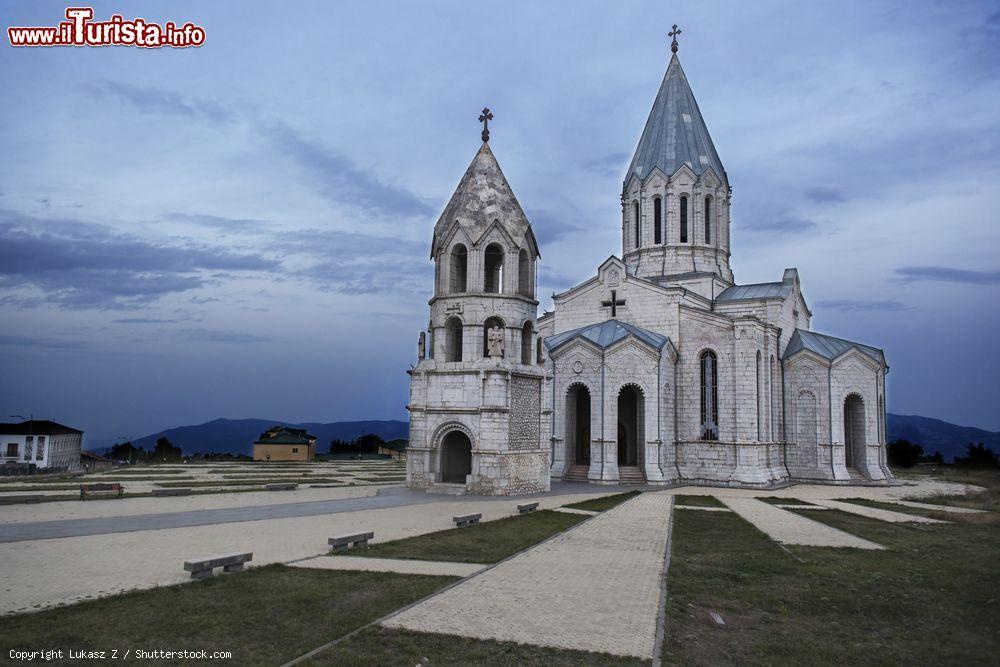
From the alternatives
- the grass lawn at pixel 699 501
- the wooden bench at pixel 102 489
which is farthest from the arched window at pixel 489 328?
the wooden bench at pixel 102 489

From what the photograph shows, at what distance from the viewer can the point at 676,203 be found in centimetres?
3806

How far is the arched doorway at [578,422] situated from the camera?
33.7 m

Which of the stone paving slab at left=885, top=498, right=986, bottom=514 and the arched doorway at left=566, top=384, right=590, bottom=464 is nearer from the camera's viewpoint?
the stone paving slab at left=885, top=498, right=986, bottom=514

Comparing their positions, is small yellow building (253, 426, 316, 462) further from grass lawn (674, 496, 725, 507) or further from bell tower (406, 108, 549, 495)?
grass lawn (674, 496, 725, 507)

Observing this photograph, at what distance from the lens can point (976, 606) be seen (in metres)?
10.3

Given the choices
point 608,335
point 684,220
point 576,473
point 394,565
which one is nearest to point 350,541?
point 394,565

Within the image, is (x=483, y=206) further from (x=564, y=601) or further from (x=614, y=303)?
(x=564, y=601)

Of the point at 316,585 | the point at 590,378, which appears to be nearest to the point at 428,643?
the point at 316,585

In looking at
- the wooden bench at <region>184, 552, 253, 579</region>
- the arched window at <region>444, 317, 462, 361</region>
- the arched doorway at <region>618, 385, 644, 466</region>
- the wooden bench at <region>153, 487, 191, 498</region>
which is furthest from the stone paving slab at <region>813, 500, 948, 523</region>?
the wooden bench at <region>153, 487, 191, 498</region>

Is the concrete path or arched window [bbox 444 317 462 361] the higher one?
arched window [bbox 444 317 462 361]

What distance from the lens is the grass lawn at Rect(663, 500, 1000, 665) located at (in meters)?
8.10

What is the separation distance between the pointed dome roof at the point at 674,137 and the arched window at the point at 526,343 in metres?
15.7

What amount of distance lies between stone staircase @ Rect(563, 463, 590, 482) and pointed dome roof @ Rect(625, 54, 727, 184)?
15645 millimetres

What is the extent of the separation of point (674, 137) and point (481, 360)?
20689 millimetres
